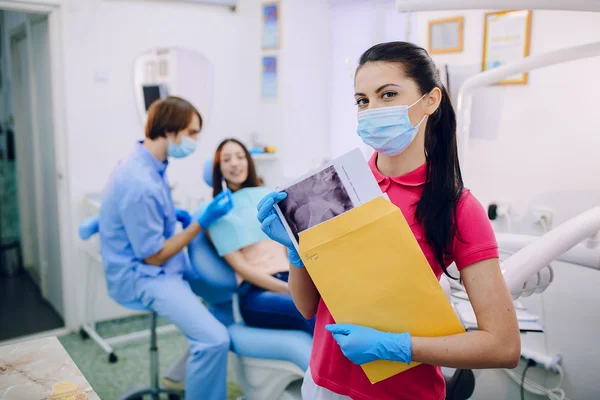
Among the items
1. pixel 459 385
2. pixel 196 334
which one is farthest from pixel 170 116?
pixel 459 385

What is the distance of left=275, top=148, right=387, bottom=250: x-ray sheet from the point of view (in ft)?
3.15

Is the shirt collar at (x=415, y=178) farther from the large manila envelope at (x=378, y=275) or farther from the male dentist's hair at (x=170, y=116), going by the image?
the male dentist's hair at (x=170, y=116)

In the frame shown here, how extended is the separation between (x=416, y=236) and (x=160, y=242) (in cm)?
139

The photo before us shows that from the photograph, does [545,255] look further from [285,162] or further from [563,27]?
[285,162]

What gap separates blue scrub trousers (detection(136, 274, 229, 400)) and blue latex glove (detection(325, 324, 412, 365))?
1.14 m

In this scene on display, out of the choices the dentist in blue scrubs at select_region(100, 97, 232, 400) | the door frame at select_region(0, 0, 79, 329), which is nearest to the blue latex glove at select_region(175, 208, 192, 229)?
the dentist in blue scrubs at select_region(100, 97, 232, 400)

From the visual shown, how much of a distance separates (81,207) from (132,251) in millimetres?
1173

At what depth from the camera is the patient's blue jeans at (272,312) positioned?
2.05m

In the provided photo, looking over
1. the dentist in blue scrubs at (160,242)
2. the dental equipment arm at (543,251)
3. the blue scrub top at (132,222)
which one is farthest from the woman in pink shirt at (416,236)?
the blue scrub top at (132,222)

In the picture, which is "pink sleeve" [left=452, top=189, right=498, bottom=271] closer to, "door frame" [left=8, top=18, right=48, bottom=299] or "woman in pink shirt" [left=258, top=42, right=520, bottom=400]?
"woman in pink shirt" [left=258, top=42, right=520, bottom=400]

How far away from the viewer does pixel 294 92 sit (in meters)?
3.65

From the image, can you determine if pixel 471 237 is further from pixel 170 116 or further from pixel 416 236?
pixel 170 116

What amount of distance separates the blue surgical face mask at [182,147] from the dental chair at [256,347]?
0.37 metres

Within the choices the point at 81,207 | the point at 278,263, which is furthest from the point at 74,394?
the point at 81,207
